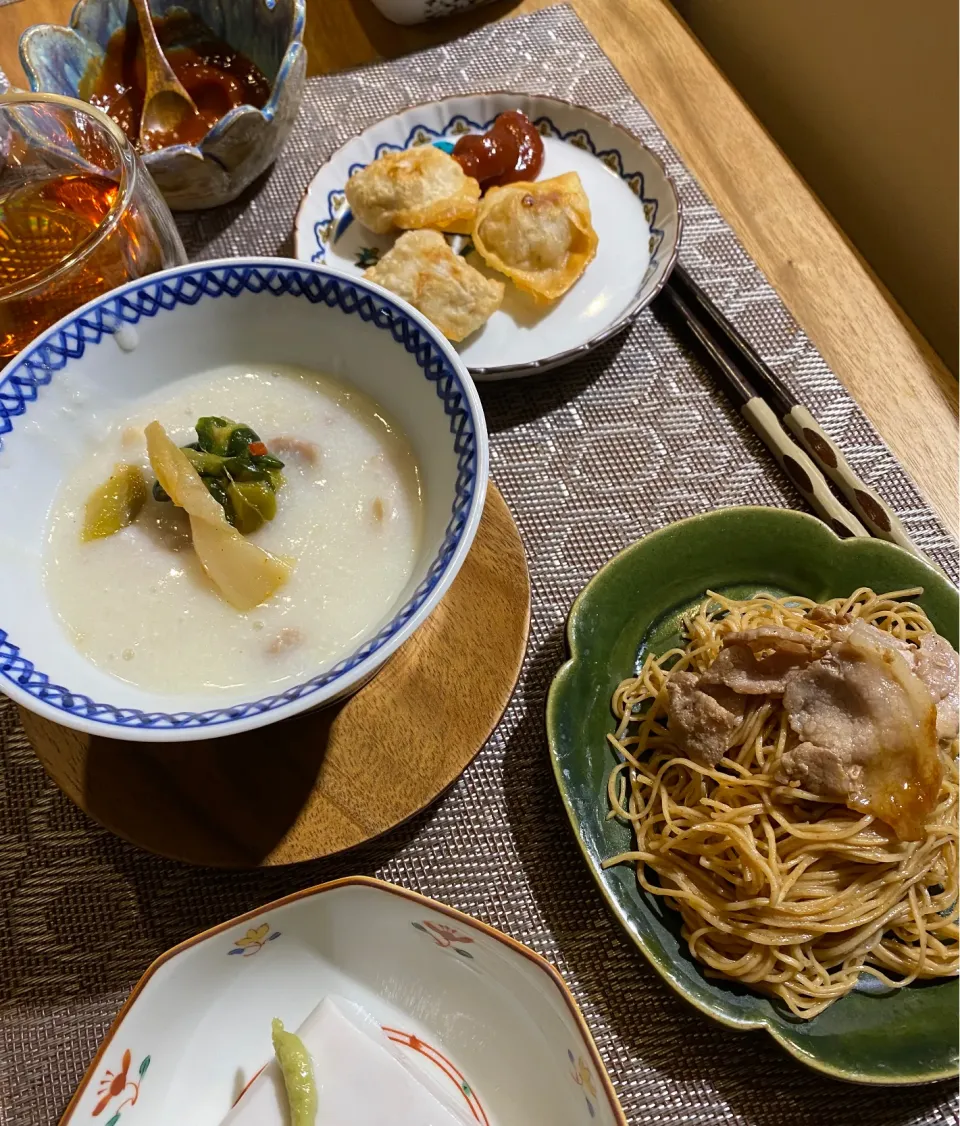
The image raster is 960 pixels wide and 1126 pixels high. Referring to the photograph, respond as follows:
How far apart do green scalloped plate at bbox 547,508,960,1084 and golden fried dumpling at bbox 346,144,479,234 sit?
32.1 inches

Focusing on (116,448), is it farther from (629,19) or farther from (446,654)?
(629,19)

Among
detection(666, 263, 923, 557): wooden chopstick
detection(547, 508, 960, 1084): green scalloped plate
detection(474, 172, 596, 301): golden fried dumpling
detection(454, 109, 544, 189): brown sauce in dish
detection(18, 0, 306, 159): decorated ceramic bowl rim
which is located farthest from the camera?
detection(454, 109, 544, 189): brown sauce in dish

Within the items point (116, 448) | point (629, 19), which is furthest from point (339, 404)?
point (629, 19)

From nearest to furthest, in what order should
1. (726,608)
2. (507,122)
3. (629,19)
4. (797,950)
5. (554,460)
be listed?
(797,950) < (726,608) < (554,460) < (507,122) < (629,19)

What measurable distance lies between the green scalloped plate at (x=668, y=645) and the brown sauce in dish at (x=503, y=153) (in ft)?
3.00

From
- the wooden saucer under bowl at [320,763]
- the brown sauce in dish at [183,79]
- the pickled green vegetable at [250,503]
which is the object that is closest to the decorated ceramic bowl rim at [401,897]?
the wooden saucer under bowl at [320,763]

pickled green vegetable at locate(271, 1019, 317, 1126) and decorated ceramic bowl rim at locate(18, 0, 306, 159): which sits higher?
decorated ceramic bowl rim at locate(18, 0, 306, 159)

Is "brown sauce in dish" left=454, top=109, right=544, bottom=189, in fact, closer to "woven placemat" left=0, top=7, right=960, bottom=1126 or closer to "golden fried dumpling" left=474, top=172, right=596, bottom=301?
"golden fried dumpling" left=474, top=172, right=596, bottom=301

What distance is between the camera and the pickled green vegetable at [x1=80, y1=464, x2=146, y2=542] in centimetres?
100

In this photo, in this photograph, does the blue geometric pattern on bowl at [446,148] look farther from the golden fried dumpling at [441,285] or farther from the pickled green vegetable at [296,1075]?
the pickled green vegetable at [296,1075]

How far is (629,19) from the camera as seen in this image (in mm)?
1982

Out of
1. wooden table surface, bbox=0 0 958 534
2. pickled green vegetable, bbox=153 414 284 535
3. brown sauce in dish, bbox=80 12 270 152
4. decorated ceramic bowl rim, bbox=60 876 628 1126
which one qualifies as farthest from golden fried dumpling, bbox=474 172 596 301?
decorated ceramic bowl rim, bbox=60 876 628 1126

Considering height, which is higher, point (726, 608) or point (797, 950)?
point (726, 608)

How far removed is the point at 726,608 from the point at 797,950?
0.47m
